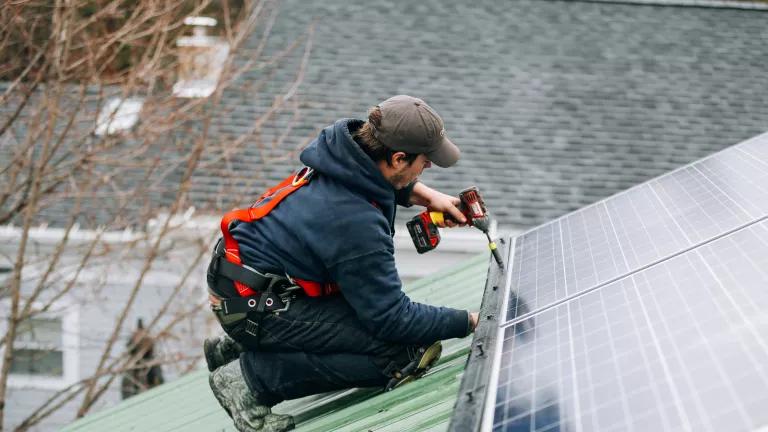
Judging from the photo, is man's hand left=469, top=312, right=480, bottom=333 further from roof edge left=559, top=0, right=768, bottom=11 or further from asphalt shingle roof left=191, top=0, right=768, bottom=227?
roof edge left=559, top=0, right=768, bottom=11

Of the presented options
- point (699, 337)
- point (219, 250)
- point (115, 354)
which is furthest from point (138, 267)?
point (699, 337)

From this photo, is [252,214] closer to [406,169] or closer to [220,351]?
[406,169]

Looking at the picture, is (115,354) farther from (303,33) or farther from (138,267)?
(303,33)

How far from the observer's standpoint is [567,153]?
14.2m

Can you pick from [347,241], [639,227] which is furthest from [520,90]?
[347,241]

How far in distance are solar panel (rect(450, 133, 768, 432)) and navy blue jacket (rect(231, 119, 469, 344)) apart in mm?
315

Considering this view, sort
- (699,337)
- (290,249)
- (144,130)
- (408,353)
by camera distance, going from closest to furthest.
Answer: (699,337), (290,249), (408,353), (144,130)

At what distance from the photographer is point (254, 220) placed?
4082 millimetres

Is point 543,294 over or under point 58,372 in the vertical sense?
over

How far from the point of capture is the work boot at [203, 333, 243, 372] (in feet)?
15.7

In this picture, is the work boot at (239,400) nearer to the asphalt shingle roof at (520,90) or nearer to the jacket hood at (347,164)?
the jacket hood at (347,164)

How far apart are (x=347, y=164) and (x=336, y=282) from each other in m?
0.46

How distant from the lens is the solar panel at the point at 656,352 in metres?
2.42

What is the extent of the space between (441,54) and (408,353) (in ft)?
39.0
